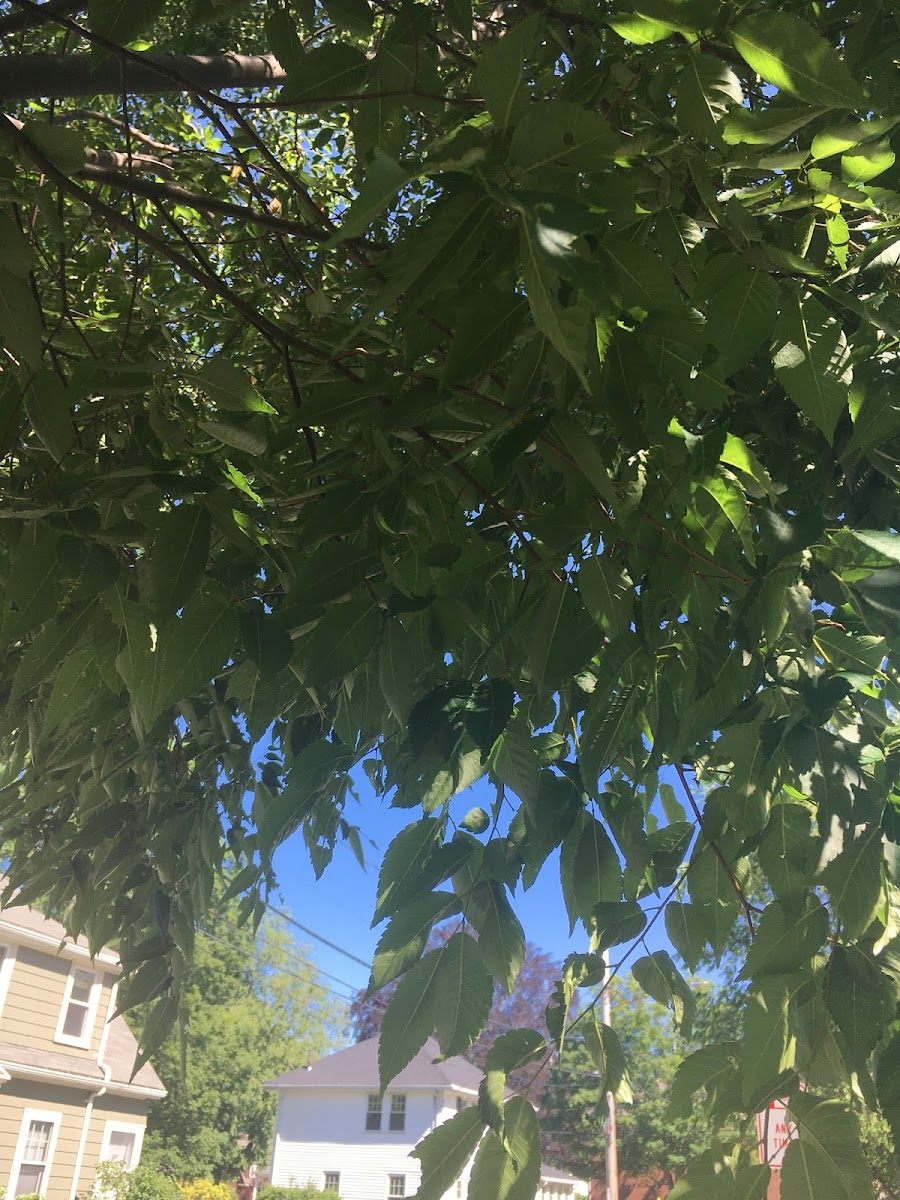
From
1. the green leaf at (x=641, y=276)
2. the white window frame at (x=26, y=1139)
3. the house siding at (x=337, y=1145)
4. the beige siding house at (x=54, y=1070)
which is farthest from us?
the house siding at (x=337, y=1145)

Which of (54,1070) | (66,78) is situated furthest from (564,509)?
(54,1070)

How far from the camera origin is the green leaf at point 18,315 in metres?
0.70

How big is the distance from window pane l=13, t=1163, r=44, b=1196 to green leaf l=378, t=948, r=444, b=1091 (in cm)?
1134

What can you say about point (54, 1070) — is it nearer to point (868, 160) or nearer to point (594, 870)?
point (594, 870)

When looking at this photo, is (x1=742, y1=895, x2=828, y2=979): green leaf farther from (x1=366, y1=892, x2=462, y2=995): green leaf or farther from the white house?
the white house

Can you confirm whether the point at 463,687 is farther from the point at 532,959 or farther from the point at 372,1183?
the point at 372,1183

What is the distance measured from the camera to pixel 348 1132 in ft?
56.4

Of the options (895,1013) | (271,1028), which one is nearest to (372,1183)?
(271,1028)

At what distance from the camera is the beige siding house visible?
9.80 metres

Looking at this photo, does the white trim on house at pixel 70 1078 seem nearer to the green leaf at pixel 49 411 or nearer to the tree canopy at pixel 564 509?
the tree canopy at pixel 564 509

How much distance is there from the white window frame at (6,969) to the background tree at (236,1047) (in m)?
8.78

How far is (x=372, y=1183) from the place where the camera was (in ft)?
58.8

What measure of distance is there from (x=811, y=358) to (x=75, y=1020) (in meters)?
12.7

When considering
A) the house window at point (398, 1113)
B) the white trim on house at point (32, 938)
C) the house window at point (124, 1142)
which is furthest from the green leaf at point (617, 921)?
the house window at point (398, 1113)
